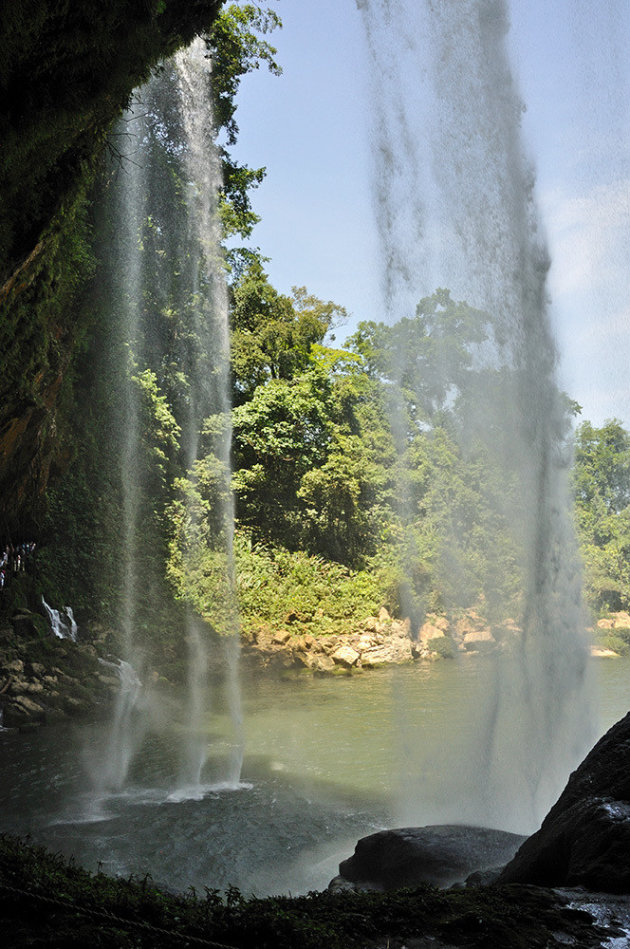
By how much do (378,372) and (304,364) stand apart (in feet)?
11.3

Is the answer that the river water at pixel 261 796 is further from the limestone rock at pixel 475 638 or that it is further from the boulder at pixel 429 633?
the boulder at pixel 429 633

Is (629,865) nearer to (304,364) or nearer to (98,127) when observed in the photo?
(98,127)

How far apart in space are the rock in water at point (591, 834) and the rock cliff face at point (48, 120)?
16.7 ft

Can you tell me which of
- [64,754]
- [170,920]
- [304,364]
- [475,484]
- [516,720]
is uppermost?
[304,364]

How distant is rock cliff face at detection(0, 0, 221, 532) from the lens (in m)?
4.45

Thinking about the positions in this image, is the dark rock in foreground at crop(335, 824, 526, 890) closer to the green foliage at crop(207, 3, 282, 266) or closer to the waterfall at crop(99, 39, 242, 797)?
the waterfall at crop(99, 39, 242, 797)

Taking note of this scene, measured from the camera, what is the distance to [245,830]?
6.91m

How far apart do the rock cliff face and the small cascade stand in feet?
20.3

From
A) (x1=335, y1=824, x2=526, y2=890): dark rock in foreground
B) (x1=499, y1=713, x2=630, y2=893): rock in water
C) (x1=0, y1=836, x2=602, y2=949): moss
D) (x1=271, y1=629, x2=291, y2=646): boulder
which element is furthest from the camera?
(x1=271, y1=629, x2=291, y2=646): boulder

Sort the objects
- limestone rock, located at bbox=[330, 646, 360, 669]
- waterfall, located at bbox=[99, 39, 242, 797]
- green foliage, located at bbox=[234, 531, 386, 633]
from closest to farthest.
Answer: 1. waterfall, located at bbox=[99, 39, 242, 797]
2. limestone rock, located at bbox=[330, 646, 360, 669]
3. green foliage, located at bbox=[234, 531, 386, 633]

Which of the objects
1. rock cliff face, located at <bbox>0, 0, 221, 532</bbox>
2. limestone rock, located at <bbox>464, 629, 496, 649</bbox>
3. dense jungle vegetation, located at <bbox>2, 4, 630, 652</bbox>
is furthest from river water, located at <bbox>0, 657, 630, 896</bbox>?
limestone rock, located at <bbox>464, 629, 496, 649</bbox>

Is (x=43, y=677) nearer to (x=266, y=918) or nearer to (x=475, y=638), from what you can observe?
(x=266, y=918)

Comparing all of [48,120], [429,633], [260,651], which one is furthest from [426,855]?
[429,633]

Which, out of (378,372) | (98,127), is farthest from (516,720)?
(378,372)
